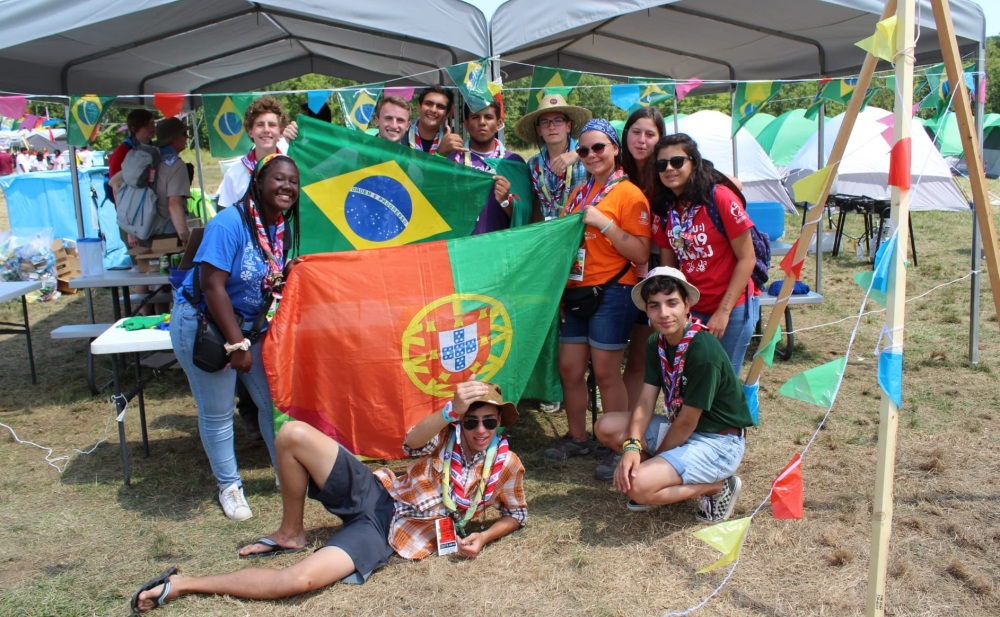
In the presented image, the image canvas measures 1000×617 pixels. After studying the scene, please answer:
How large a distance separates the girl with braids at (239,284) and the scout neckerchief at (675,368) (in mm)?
1799

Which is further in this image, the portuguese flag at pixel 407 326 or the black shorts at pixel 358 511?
the portuguese flag at pixel 407 326

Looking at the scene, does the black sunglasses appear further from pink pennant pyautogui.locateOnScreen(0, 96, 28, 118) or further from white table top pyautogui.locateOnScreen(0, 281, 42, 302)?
pink pennant pyautogui.locateOnScreen(0, 96, 28, 118)

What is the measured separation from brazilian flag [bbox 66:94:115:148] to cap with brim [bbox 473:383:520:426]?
3.70m

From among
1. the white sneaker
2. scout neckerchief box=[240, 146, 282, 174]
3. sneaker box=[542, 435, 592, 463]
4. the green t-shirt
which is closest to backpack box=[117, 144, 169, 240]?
scout neckerchief box=[240, 146, 282, 174]

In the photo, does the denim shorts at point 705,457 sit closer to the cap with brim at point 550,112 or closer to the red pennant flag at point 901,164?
the red pennant flag at point 901,164

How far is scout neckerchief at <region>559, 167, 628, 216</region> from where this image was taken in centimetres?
388

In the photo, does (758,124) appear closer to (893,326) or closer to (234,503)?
(893,326)

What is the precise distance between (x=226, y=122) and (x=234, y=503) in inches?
113

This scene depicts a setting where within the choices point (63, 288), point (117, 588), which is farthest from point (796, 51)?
point (63, 288)

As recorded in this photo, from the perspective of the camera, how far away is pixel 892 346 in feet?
8.50

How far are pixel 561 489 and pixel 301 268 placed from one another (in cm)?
175

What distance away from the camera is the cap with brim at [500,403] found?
10.3 ft

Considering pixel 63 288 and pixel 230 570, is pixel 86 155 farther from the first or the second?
pixel 230 570

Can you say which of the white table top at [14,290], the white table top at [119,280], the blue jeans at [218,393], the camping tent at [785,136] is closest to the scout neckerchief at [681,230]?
the blue jeans at [218,393]
